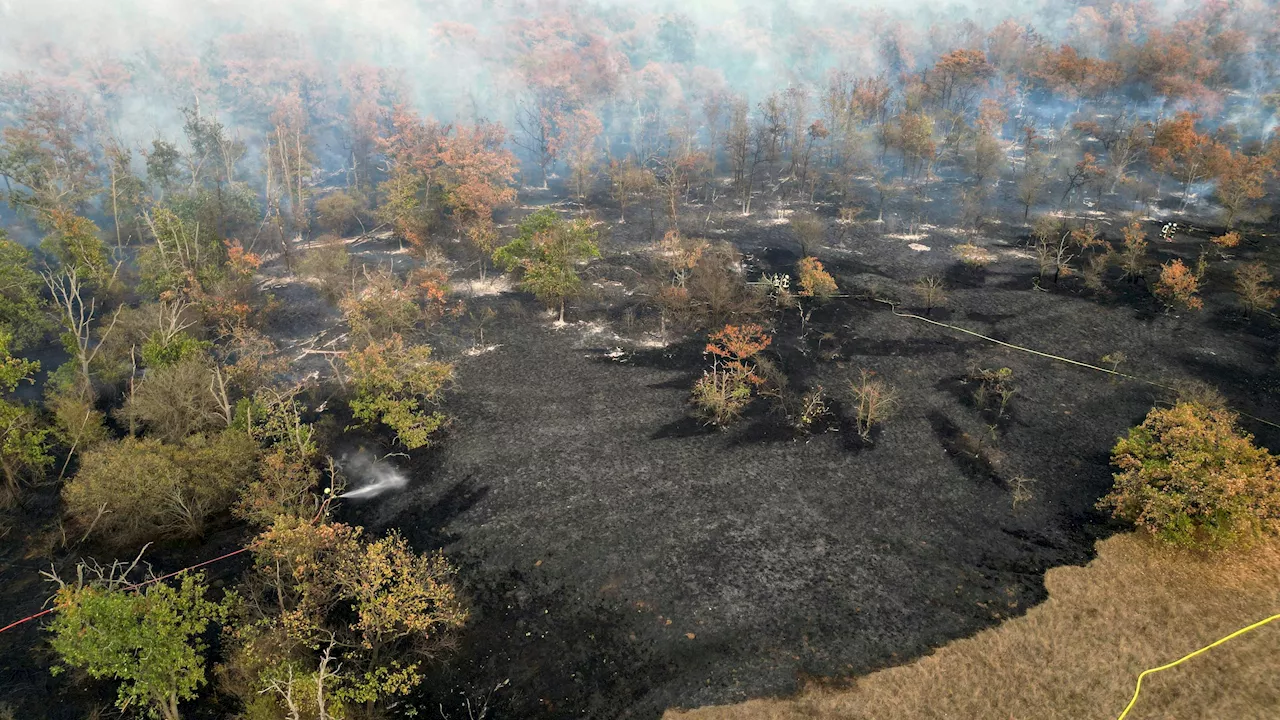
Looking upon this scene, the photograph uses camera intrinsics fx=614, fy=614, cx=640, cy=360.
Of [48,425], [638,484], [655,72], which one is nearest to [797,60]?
[655,72]

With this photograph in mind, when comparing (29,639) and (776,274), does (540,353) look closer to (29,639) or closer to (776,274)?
(776,274)

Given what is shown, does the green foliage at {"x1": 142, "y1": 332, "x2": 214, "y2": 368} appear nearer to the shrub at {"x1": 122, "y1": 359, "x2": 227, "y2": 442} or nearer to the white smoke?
the shrub at {"x1": 122, "y1": 359, "x2": 227, "y2": 442}

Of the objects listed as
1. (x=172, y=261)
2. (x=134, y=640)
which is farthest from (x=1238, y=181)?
(x=172, y=261)

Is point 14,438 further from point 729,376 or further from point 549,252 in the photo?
point 729,376

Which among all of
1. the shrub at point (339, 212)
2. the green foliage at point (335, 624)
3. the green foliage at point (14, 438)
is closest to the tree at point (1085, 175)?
the green foliage at point (335, 624)

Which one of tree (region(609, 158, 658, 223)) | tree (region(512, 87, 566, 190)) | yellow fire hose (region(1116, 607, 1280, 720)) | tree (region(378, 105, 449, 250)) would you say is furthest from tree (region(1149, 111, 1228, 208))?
tree (region(378, 105, 449, 250))

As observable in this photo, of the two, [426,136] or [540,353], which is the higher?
[426,136]

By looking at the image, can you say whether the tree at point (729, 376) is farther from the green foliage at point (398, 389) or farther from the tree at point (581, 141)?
the tree at point (581, 141)
